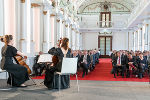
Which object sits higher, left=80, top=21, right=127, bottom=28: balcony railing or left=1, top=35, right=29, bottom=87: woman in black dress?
left=80, top=21, right=127, bottom=28: balcony railing

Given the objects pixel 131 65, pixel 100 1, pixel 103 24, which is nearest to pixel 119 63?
pixel 131 65

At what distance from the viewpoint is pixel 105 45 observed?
32969 mm

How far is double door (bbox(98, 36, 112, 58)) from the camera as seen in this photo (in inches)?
1294

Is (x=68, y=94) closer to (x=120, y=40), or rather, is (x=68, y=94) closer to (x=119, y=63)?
(x=119, y=63)

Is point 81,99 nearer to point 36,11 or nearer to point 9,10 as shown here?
point 9,10

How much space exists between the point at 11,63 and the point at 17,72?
1.09ft

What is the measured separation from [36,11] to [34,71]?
13.6 feet

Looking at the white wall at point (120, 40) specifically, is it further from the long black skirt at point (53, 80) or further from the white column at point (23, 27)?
the long black skirt at point (53, 80)

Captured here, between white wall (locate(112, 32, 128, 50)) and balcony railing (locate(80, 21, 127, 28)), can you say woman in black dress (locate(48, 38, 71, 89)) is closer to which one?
balcony railing (locate(80, 21, 127, 28))

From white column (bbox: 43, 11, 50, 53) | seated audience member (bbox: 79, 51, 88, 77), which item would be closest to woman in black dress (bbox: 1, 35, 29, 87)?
seated audience member (bbox: 79, 51, 88, 77)

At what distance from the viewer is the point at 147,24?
63.8 ft

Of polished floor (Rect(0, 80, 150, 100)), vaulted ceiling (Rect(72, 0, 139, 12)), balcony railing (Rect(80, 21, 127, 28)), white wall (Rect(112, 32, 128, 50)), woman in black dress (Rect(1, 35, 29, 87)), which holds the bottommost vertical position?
polished floor (Rect(0, 80, 150, 100))

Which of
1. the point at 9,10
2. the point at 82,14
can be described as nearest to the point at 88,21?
the point at 82,14

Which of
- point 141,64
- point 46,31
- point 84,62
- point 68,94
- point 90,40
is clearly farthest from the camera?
point 90,40
